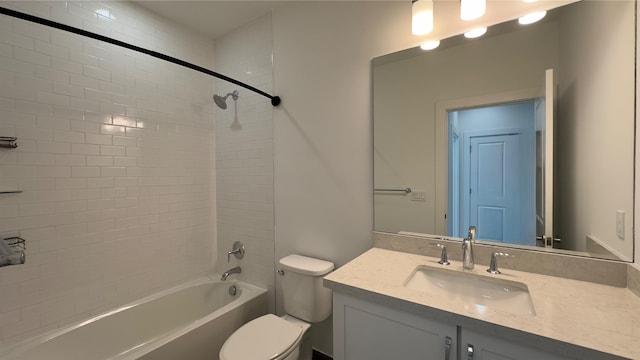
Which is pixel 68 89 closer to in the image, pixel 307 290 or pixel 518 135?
pixel 307 290

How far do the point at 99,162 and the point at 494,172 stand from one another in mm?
2489

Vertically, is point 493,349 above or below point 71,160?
below

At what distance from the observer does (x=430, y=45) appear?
148cm

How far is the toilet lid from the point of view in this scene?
4.41 ft

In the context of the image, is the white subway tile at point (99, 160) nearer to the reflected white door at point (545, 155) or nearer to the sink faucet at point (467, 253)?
the sink faucet at point (467, 253)

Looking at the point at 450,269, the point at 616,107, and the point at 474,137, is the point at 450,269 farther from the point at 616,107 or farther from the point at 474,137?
the point at 616,107

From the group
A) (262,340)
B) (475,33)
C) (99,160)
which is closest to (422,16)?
(475,33)

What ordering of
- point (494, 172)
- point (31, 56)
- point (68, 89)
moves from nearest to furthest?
point (494, 172) → point (31, 56) → point (68, 89)

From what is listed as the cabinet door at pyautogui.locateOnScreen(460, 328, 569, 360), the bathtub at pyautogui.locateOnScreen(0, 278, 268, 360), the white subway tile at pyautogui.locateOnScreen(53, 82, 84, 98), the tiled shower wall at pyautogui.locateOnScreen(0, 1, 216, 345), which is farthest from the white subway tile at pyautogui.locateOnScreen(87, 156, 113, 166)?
the cabinet door at pyautogui.locateOnScreen(460, 328, 569, 360)

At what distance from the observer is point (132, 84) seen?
202 cm

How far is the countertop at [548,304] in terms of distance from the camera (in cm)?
74

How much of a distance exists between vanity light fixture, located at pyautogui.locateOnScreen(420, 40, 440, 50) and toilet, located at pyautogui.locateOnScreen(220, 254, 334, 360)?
1453mm

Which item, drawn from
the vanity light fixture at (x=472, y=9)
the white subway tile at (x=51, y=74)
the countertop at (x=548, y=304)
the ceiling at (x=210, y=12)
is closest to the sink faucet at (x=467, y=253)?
the countertop at (x=548, y=304)

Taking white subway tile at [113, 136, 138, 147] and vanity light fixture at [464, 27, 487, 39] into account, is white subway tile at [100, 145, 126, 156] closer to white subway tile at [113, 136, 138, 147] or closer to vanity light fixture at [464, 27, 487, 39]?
white subway tile at [113, 136, 138, 147]
